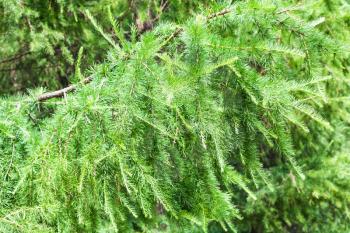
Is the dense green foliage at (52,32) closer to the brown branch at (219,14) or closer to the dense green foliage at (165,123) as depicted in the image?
the brown branch at (219,14)

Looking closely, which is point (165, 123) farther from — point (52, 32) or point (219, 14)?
point (52, 32)

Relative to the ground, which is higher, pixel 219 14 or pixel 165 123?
pixel 219 14

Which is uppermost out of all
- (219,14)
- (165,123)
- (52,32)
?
(219,14)

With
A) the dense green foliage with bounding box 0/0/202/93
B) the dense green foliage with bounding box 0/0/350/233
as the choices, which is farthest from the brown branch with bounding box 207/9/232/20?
the dense green foliage with bounding box 0/0/202/93

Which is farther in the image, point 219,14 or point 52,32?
point 52,32

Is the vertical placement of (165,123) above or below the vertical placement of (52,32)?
below

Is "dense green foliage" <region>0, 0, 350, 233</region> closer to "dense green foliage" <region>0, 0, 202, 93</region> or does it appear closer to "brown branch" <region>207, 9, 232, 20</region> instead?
"brown branch" <region>207, 9, 232, 20</region>

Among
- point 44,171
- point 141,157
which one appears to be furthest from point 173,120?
point 44,171

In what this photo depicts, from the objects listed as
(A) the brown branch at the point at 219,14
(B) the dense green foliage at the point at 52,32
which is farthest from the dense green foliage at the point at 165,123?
(B) the dense green foliage at the point at 52,32

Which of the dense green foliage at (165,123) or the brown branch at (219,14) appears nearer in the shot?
the dense green foliage at (165,123)

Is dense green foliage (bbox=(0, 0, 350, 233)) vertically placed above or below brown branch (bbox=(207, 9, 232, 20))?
below

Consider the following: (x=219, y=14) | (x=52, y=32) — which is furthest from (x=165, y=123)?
(x=52, y=32)

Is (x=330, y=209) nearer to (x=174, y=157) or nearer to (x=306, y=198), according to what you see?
(x=306, y=198)
